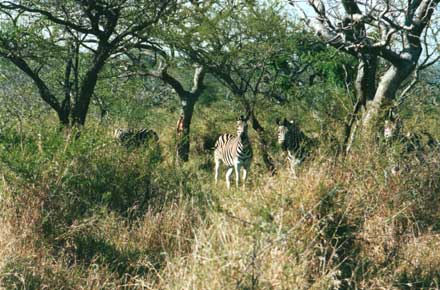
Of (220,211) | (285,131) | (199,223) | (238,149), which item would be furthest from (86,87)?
(220,211)

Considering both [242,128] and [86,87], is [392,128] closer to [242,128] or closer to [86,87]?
[242,128]

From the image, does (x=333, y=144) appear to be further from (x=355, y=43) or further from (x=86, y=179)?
(x=86, y=179)

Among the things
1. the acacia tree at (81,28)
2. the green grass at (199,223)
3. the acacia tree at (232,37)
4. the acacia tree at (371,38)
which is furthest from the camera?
the acacia tree at (232,37)

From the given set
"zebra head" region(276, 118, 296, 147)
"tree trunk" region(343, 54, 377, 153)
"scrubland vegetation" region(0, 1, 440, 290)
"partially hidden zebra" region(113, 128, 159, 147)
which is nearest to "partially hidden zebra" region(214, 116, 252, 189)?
"zebra head" region(276, 118, 296, 147)

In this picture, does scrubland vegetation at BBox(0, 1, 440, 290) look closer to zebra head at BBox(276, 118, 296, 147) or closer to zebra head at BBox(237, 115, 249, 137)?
zebra head at BBox(276, 118, 296, 147)

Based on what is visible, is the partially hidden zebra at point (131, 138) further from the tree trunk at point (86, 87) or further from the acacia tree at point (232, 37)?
the acacia tree at point (232, 37)

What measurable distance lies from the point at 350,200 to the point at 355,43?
108 inches

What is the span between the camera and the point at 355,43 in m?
8.48

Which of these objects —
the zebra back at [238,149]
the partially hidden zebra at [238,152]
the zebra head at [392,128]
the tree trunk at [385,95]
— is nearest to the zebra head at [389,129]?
the zebra head at [392,128]

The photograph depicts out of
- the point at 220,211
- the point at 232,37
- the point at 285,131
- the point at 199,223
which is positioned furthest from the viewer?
the point at 232,37

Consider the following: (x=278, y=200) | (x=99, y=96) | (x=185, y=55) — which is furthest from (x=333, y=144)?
(x=99, y=96)

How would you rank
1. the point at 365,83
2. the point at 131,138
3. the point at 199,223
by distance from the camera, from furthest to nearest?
the point at 365,83, the point at 131,138, the point at 199,223

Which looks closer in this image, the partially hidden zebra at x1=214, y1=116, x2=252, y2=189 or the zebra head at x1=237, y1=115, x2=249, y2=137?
the partially hidden zebra at x1=214, y1=116, x2=252, y2=189

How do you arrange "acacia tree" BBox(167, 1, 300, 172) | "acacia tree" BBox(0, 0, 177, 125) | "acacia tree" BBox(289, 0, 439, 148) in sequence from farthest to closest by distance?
"acacia tree" BBox(167, 1, 300, 172) < "acacia tree" BBox(0, 0, 177, 125) < "acacia tree" BBox(289, 0, 439, 148)
